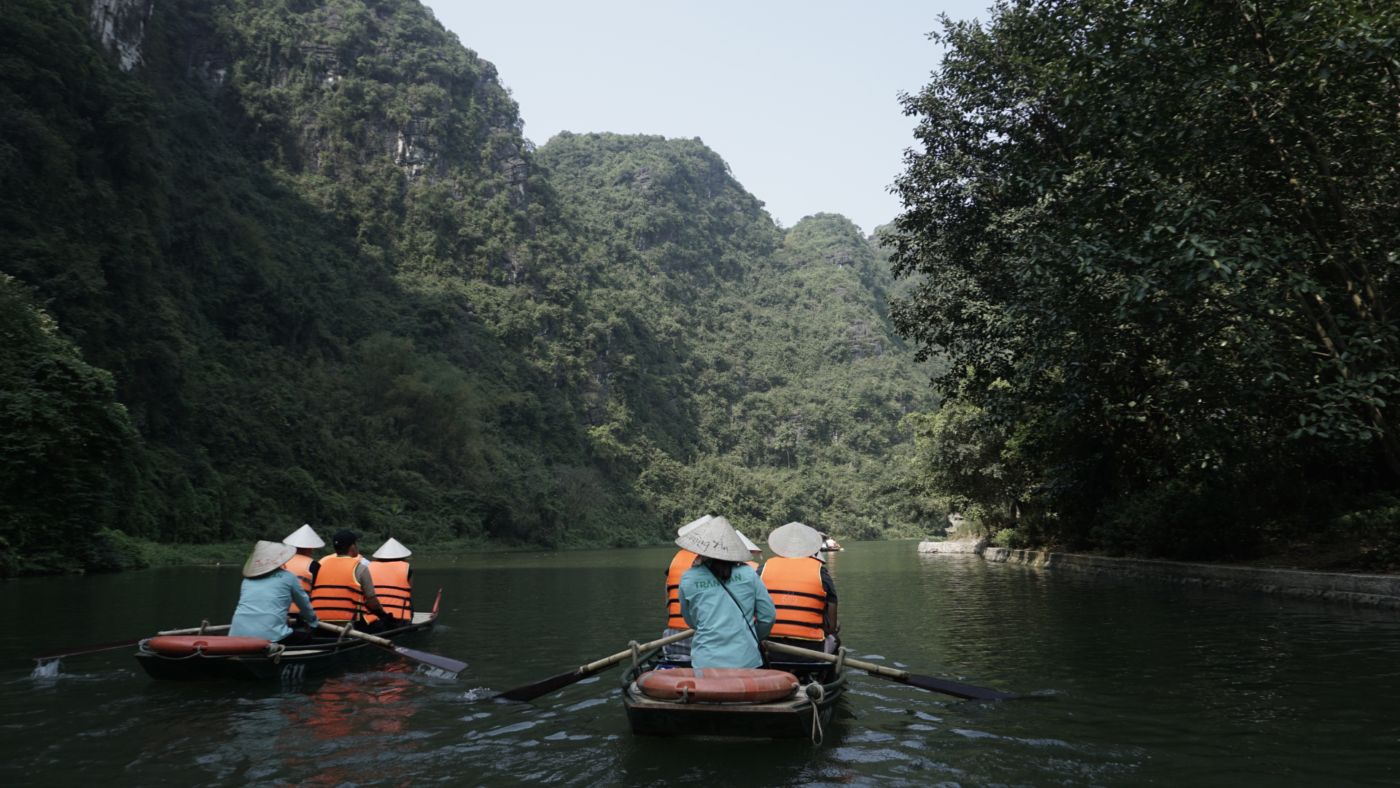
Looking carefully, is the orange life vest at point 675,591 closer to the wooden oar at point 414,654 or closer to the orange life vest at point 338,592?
the wooden oar at point 414,654

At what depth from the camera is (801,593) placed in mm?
8523

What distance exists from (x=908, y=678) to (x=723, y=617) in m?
1.87

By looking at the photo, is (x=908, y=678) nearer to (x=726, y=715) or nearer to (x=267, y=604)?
(x=726, y=715)

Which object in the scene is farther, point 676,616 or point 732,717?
point 676,616

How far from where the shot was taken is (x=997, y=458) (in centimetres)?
3319

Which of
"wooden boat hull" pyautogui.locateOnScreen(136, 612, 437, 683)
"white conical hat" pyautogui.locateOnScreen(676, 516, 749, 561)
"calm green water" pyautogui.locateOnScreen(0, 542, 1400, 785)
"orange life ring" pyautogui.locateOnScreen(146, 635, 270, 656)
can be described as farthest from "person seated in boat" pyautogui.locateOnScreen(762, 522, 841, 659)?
"orange life ring" pyautogui.locateOnScreen(146, 635, 270, 656)

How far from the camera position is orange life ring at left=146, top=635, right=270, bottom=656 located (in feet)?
29.9

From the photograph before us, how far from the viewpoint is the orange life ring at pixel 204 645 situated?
9.12 m

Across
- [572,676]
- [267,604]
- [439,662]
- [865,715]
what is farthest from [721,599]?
[267,604]

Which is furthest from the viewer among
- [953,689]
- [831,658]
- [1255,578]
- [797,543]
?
[1255,578]

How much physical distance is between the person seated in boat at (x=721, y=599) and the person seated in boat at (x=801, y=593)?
108cm

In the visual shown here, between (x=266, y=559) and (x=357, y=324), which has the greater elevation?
(x=357, y=324)

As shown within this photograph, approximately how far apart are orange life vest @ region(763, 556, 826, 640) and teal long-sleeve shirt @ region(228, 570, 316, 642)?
17.2 feet

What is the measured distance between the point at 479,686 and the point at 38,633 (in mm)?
8385
